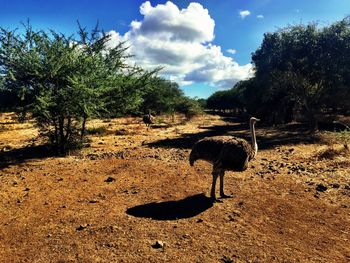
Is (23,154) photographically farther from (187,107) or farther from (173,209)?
(187,107)

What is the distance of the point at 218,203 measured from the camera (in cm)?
978

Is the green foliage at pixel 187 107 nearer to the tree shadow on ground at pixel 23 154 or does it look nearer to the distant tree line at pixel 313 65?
the distant tree line at pixel 313 65

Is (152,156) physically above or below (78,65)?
below

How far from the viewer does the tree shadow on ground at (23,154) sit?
1609 cm

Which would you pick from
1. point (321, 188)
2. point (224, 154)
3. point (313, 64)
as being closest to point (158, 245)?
point (224, 154)

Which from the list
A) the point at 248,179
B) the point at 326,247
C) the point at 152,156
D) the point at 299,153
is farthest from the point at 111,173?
the point at 299,153

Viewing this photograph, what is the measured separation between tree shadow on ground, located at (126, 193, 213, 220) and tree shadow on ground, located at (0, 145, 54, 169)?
8060 millimetres

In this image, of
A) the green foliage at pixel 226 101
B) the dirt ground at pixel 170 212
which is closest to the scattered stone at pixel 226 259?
the dirt ground at pixel 170 212

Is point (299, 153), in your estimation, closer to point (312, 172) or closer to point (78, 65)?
point (312, 172)

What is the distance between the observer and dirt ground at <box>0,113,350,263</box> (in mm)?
7098

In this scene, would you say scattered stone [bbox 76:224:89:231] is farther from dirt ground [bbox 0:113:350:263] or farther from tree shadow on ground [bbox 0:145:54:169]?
tree shadow on ground [bbox 0:145:54:169]

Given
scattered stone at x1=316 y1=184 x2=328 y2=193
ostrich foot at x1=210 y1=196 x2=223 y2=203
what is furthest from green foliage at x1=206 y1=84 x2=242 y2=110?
ostrich foot at x1=210 y1=196 x2=223 y2=203

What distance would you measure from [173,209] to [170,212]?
0.81 feet

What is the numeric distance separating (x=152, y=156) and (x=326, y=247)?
9.97m
